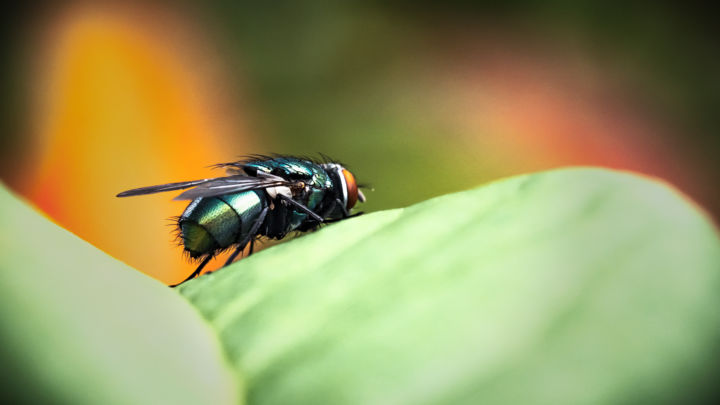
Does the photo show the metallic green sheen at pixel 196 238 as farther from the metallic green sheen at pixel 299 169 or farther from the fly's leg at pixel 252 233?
the metallic green sheen at pixel 299 169

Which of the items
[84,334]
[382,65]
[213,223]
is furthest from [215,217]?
[382,65]

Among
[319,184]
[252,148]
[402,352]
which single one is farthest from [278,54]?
[402,352]

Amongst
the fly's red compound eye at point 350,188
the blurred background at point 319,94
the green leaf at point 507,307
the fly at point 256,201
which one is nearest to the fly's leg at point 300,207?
the fly at point 256,201

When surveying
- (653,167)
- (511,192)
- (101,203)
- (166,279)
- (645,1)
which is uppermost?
(645,1)

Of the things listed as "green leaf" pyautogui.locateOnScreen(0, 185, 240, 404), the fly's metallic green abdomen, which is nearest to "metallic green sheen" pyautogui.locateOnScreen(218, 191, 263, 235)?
the fly's metallic green abdomen

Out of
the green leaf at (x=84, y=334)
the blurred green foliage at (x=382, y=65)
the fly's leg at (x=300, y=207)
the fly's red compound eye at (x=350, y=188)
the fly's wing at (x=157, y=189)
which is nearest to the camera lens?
the green leaf at (x=84, y=334)

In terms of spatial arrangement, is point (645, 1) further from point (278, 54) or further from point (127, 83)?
point (127, 83)
